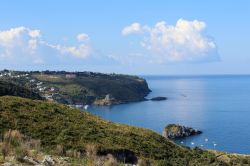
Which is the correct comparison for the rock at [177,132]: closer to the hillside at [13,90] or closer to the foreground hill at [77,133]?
the hillside at [13,90]

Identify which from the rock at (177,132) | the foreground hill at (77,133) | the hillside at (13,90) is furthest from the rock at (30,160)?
the rock at (177,132)

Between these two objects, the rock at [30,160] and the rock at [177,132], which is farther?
the rock at [177,132]

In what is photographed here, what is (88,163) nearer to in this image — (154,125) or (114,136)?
(114,136)

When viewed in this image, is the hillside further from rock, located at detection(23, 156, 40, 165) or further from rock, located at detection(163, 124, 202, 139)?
rock, located at detection(23, 156, 40, 165)

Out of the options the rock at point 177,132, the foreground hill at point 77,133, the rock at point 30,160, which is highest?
the rock at point 30,160

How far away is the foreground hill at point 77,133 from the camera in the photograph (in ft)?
107

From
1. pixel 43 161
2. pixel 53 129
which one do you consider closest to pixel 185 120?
pixel 53 129

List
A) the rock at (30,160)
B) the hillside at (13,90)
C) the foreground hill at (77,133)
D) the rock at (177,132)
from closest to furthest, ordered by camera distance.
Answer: the rock at (30,160) → the foreground hill at (77,133) → the hillside at (13,90) → the rock at (177,132)

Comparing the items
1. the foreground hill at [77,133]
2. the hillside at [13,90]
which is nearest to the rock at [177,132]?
the hillside at [13,90]

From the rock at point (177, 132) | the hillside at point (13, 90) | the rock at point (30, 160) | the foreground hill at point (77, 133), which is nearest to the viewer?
the rock at point (30, 160)

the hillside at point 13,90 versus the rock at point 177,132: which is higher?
the hillside at point 13,90

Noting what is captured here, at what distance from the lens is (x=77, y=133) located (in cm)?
3628

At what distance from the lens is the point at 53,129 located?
36.6 metres

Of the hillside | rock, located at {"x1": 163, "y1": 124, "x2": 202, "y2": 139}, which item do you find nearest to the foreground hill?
the hillside
